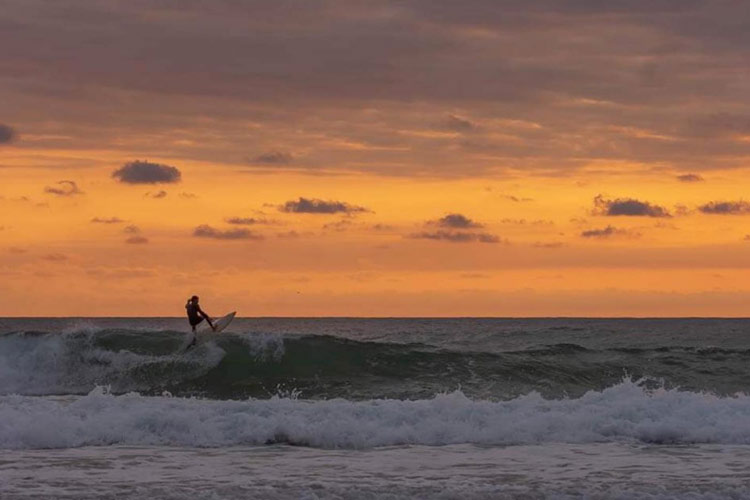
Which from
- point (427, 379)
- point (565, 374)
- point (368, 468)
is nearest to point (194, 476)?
point (368, 468)

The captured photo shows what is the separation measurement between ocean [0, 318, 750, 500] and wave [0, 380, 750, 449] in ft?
0.14

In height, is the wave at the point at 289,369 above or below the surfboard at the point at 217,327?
below

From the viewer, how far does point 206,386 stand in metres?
Result: 31.6

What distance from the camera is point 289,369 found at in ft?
111

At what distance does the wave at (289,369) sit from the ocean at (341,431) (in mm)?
81

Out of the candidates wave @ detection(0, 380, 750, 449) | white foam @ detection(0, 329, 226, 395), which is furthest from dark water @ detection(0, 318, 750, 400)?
wave @ detection(0, 380, 750, 449)

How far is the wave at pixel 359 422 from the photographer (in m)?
20.8

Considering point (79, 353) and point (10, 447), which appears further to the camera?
point (79, 353)

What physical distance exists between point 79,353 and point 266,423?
1532 cm

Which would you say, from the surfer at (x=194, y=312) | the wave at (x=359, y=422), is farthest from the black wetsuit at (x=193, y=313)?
the wave at (x=359, y=422)

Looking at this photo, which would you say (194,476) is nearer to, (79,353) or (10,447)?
(10,447)

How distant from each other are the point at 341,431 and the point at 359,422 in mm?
684

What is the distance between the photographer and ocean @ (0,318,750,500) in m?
16.5

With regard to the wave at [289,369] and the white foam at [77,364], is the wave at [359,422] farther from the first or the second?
the white foam at [77,364]
